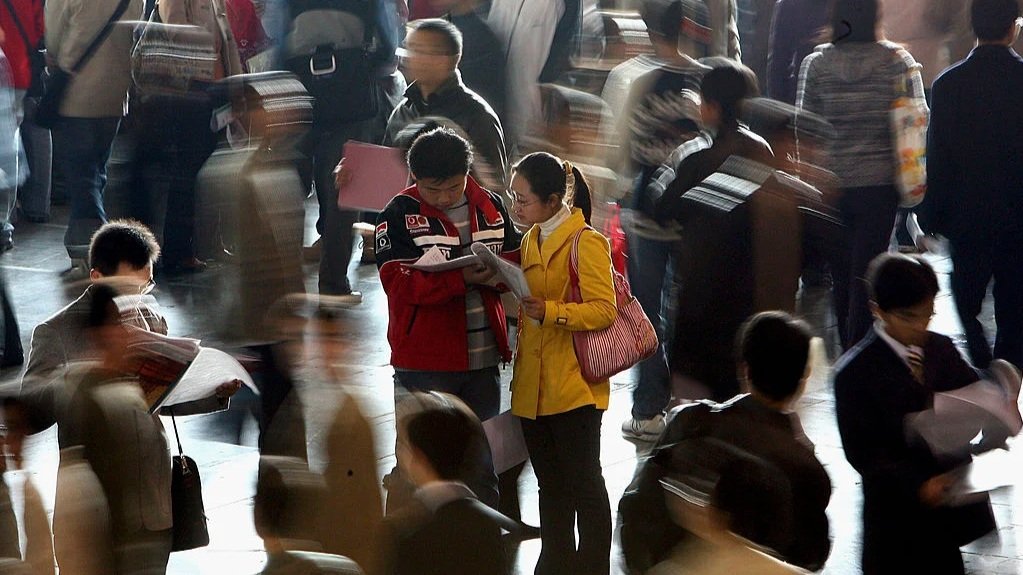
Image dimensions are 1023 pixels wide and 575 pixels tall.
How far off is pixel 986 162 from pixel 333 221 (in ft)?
13.2

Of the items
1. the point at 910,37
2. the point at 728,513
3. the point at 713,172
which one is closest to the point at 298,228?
the point at 713,172

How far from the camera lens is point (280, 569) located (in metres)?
3.77

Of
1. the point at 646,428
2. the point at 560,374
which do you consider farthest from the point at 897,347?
the point at 646,428

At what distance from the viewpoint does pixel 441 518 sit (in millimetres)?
3883

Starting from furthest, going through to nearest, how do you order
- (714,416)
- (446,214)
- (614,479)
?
(614,479) → (446,214) → (714,416)

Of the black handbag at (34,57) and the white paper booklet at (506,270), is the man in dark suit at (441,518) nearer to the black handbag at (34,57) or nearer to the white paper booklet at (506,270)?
the white paper booklet at (506,270)

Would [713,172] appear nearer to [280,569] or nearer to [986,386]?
[986,386]

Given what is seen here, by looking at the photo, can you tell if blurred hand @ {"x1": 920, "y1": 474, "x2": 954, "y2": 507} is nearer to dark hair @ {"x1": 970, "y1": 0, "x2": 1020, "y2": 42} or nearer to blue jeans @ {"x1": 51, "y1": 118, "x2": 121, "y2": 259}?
dark hair @ {"x1": 970, "y1": 0, "x2": 1020, "y2": 42}

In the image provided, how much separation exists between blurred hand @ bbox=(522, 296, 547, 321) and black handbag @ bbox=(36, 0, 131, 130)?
240 inches

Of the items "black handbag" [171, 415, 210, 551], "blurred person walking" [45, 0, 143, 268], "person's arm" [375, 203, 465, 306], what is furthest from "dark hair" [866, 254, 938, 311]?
"blurred person walking" [45, 0, 143, 268]

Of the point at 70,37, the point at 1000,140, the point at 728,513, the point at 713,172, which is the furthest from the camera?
the point at 70,37

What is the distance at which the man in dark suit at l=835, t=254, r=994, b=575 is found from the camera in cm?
443

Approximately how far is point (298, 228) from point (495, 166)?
1164 millimetres

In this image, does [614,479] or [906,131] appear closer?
[614,479]
